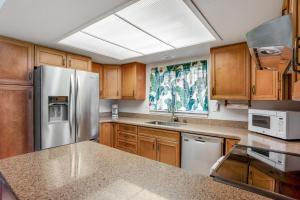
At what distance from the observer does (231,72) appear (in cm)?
238

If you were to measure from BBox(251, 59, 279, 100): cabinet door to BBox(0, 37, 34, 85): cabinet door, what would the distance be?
303 cm

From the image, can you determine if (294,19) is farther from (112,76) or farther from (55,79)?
(112,76)

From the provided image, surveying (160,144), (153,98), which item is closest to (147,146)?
(160,144)

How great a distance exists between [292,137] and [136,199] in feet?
6.21

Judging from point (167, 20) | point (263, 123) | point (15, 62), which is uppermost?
point (167, 20)

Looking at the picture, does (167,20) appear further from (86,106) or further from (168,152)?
(168,152)

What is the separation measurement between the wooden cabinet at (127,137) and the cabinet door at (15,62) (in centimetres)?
172

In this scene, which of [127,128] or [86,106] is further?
[127,128]

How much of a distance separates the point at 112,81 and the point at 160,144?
1.86m

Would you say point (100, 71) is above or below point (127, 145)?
above

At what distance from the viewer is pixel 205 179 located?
Result: 830 millimetres

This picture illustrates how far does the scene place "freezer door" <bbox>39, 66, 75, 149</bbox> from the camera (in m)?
2.22

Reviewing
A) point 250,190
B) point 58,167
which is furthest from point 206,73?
point 58,167

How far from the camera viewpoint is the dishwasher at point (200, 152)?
2.22 metres
